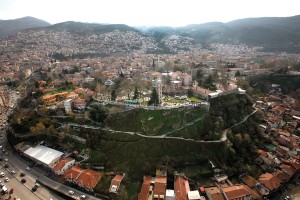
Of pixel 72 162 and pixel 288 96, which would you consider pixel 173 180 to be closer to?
pixel 72 162

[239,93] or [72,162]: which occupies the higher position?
[239,93]

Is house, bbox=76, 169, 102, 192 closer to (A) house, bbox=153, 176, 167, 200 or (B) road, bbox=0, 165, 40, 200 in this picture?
(B) road, bbox=0, 165, 40, 200

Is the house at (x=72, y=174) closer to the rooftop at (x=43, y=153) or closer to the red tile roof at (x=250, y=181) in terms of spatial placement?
the rooftop at (x=43, y=153)

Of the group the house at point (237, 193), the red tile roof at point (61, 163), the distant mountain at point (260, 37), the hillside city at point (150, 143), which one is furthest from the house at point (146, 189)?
the distant mountain at point (260, 37)

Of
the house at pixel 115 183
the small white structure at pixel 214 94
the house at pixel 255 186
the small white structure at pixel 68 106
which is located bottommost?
the house at pixel 255 186

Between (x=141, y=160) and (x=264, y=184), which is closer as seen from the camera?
(x=264, y=184)

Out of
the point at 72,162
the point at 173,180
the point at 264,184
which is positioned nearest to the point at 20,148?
the point at 72,162

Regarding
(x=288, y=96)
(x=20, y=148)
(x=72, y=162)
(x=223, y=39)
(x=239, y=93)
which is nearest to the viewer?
(x=72, y=162)
